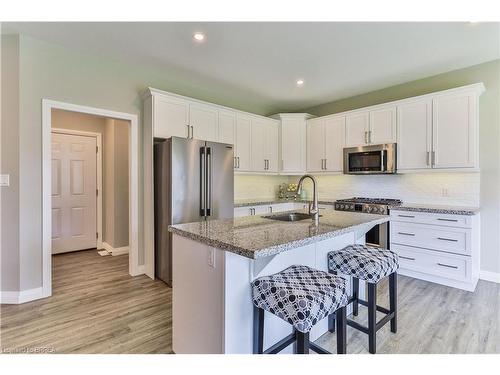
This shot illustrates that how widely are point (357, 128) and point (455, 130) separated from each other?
4.18ft

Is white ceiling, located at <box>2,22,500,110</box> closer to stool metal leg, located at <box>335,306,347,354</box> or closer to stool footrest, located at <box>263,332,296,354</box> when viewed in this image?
stool metal leg, located at <box>335,306,347,354</box>

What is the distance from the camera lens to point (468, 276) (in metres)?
2.97

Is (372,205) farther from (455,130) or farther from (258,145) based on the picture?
(258,145)

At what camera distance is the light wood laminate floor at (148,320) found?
1979mm

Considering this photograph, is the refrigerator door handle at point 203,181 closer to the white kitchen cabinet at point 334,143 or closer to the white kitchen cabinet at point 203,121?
the white kitchen cabinet at point 203,121

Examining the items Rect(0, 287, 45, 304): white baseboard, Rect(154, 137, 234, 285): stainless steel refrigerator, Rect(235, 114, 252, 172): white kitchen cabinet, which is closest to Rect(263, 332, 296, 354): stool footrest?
Rect(154, 137, 234, 285): stainless steel refrigerator

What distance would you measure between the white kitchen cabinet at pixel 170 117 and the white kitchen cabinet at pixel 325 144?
2341 millimetres

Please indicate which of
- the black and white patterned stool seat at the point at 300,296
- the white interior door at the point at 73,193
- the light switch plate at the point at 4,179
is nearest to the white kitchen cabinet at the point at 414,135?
the black and white patterned stool seat at the point at 300,296

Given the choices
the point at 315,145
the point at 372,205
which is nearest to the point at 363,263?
the point at 372,205

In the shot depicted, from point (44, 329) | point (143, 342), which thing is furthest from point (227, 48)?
point (44, 329)

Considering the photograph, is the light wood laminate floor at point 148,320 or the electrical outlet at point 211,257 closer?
the electrical outlet at point 211,257

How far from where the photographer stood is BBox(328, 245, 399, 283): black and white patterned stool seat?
6.15 ft
